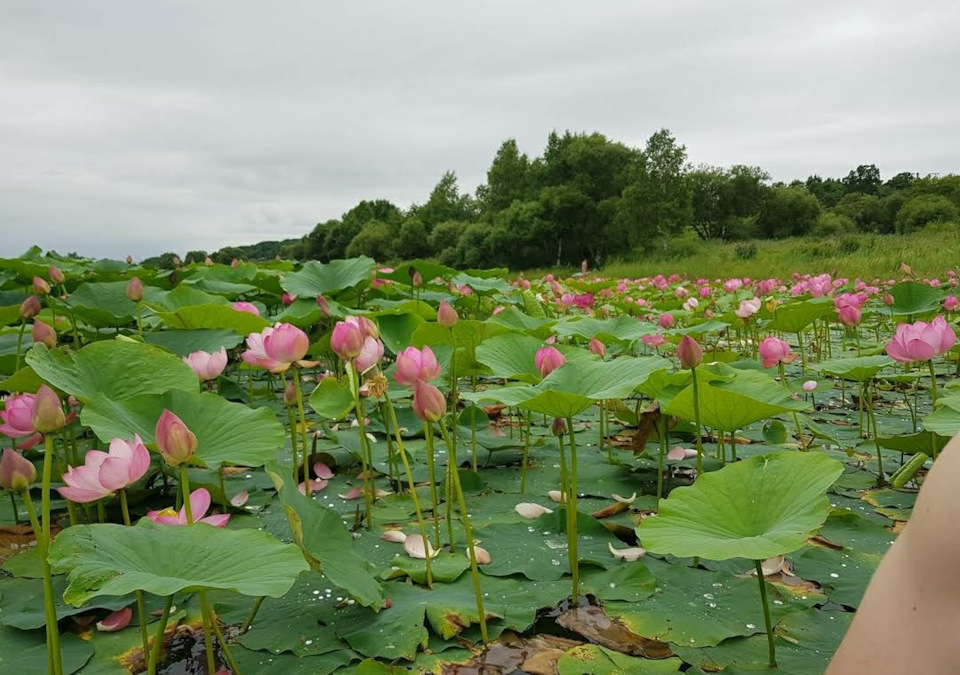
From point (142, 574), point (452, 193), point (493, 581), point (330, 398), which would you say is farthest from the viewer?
point (452, 193)

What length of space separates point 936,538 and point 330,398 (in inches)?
57.8

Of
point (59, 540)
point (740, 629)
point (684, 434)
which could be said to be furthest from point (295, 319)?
point (740, 629)

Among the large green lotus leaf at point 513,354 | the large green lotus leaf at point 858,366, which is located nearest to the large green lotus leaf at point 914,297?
the large green lotus leaf at point 858,366

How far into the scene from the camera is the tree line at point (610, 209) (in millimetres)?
22672

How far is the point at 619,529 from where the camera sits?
133 centimetres

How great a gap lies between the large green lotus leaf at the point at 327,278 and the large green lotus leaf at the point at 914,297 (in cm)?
238

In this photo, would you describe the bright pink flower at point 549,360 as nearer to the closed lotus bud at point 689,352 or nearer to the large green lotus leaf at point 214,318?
the closed lotus bud at point 689,352

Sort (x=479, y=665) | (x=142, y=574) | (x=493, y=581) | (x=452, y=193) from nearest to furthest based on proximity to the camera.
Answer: (x=142, y=574)
(x=479, y=665)
(x=493, y=581)
(x=452, y=193)

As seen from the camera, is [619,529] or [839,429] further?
[839,429]

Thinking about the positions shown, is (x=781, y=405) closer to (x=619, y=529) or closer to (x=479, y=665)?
(x=619, y=529)

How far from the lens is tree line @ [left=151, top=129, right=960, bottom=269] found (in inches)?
893

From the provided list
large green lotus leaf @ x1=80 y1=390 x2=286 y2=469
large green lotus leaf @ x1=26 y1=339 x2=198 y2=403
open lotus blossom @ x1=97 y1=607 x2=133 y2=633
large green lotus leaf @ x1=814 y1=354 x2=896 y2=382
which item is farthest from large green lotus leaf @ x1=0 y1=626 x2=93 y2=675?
large green lotus leaf @ x1=814 y1=354 x2=896 y2=382

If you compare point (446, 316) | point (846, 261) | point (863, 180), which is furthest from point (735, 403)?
point (863, 180)

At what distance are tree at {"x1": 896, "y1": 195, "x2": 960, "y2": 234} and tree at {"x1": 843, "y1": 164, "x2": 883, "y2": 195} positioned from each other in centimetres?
1962
